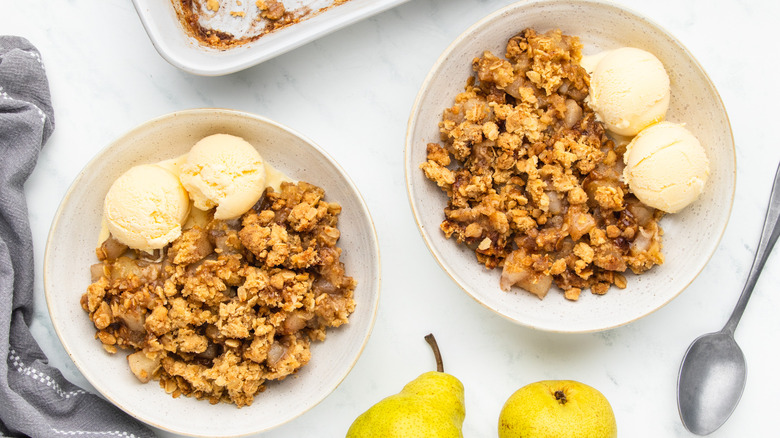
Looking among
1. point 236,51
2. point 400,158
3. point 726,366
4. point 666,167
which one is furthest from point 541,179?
point 236,51

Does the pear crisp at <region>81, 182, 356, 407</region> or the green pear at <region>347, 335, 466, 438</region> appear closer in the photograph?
the green pear at <region>347, 335, 466, 438</region>

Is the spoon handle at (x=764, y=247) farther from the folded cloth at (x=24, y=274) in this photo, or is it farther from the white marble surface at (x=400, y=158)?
the folded cloth at (x=24, y=274)

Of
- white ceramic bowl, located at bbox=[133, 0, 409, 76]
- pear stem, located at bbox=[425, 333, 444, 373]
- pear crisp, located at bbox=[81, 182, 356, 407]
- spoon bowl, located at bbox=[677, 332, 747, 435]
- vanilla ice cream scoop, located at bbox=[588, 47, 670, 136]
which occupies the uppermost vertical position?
white ceramic bowl, located at bbox=[133, 0, 409, 76]

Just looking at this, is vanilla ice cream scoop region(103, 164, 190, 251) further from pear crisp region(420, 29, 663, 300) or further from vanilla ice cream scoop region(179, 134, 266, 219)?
pear crisp region(420, 29, 663, 300)

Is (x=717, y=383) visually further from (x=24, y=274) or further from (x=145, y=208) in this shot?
(x=24, y=274)

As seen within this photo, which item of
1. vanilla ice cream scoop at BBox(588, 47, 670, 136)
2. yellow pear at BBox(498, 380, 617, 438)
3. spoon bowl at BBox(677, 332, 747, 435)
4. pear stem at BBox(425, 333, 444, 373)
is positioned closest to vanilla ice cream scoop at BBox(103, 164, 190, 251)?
pear stem at BBox(425, 333, 444, 373)
